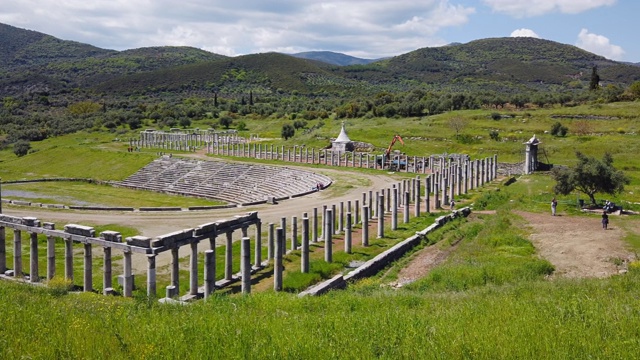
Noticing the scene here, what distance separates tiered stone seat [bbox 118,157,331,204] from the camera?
5328cm

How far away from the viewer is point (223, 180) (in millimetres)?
60562

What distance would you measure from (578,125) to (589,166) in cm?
4190

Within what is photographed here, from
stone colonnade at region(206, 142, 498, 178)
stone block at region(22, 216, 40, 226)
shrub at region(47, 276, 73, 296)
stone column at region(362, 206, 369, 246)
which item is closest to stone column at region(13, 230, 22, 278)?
stone block at region(22, 216, 40, 226)

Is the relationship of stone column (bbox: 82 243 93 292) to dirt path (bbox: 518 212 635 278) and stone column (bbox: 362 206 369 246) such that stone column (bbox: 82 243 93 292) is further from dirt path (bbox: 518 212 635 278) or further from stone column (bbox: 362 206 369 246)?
dirt path (bbox: 518 212 635 278)

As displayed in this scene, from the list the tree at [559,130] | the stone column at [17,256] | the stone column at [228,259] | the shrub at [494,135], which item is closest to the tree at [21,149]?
the shrub at [494,135]

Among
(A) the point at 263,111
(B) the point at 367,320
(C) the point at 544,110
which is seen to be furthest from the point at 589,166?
(A) the point at 263,111

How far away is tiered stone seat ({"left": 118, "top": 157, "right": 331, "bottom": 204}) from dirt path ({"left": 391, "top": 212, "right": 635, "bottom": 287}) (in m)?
23.5

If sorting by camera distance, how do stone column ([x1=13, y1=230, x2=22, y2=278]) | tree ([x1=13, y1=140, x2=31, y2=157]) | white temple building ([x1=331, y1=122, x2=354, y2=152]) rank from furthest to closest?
tree ([x1=13, y1=140, x2=31, y2=157]) → white temple building ([x1=331, y1=122, x2=354, y2=152]) → stone column ([x1=13, y1=230, x2=22, y2=278])

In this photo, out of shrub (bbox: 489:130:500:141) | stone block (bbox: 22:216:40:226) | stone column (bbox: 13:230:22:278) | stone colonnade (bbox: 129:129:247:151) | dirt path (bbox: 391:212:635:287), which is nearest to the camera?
dirt path (bbox: 391:212:635:287)

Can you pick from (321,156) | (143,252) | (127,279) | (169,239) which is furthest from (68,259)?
(321,156)

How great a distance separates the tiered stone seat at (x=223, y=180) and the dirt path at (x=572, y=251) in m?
23.5

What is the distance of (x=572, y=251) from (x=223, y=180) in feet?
137

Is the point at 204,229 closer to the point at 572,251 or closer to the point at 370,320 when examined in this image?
the point at 370,320

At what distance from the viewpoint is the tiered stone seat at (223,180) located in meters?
53.3
